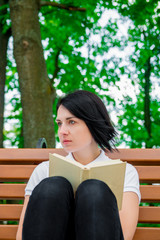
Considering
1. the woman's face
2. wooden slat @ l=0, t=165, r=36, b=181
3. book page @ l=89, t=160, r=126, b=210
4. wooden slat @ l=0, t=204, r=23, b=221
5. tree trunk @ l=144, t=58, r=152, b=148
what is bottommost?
wooden slat @ l=0, t=204, r=23, b=221

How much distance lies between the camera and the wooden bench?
2.66 meters

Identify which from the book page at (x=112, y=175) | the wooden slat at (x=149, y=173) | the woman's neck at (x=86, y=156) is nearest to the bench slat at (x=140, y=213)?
the wooden slat at (x=149, y=173)

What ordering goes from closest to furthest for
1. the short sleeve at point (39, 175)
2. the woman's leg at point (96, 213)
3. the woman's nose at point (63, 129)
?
the woman's leg at point (96, 213)
the woman's nose at point (63, 129)
the short sleeve at point (39, 175)

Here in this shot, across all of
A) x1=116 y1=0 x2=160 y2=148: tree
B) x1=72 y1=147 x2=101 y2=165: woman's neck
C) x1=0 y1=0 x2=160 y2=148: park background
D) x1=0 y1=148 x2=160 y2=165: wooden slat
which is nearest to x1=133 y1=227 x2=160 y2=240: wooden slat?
x1=0 y1=148 x2=160 y2=165: wooden slat

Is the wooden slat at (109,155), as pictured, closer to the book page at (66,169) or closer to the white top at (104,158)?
the white top at (104,158)

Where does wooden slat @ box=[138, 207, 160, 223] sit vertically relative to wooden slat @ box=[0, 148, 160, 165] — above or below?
below

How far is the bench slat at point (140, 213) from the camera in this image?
2651 millimetres

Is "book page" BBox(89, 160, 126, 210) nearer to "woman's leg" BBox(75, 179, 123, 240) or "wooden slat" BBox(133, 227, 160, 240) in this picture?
"woman's leg" BBox(75, 179, 123, 240)

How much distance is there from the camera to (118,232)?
6.20 feet

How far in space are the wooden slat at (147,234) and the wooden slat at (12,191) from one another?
2.98 feet

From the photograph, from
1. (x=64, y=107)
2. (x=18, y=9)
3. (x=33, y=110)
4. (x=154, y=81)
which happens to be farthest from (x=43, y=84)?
(x=154, y=81)

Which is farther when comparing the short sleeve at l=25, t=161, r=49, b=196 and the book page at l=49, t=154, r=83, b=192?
the short sleeve at l=25, t=161, r=49, b=196

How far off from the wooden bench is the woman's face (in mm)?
443

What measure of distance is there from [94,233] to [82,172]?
0.36 metres
